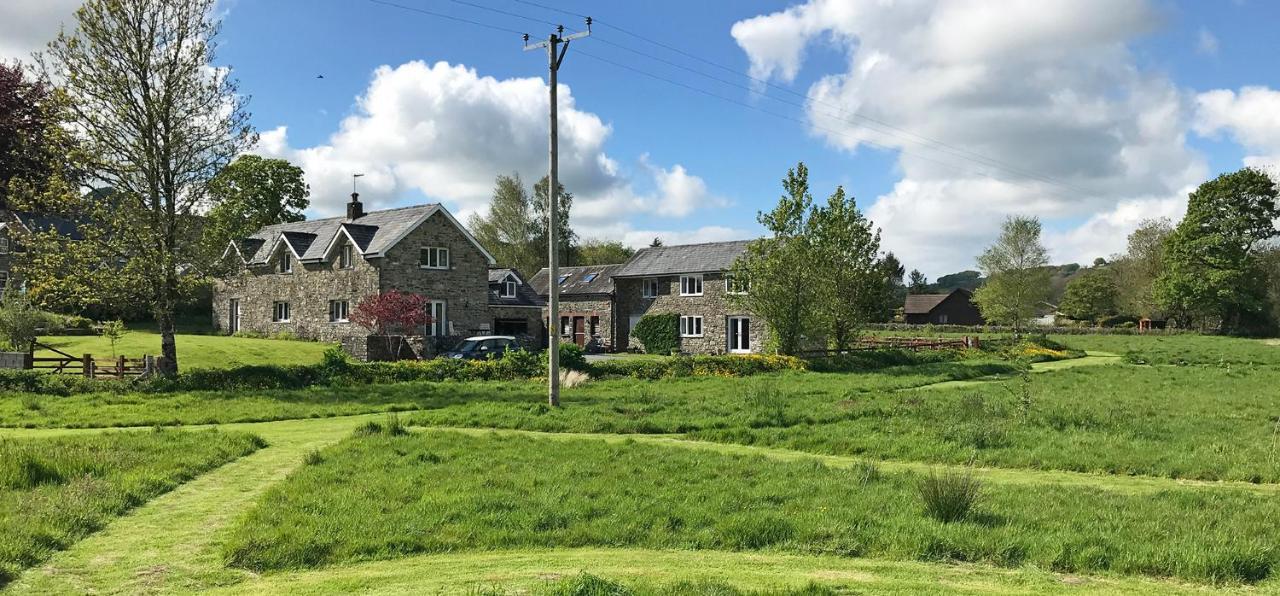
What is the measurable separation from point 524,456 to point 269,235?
155 ft

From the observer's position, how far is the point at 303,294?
46344mm

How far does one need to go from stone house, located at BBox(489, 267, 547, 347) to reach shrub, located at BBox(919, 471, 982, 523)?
1467 inches

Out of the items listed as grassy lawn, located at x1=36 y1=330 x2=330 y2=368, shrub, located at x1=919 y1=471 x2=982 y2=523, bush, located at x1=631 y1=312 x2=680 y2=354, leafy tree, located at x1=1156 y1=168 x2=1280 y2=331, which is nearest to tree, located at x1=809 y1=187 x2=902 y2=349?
bush, located at x1=631 y1=312 x2=680 y2=354

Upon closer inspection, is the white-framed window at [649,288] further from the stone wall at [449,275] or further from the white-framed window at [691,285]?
the stone wall at [449,275]

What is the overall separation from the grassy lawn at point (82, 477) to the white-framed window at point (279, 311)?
114 ft

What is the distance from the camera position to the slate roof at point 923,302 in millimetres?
94688

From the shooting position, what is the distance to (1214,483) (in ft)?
39.3

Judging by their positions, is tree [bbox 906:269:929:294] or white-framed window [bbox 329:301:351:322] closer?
white-framed window [bbox 329:301:351:322]

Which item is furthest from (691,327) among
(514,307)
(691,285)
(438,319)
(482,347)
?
(482,347)

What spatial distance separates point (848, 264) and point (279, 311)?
32.2 m

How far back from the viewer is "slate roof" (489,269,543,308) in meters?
49.5

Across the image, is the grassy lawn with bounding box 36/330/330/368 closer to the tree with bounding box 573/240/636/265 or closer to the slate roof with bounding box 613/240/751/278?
the slate roof with bounding box 613/240/751/278

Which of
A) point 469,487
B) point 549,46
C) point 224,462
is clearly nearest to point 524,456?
point 469,487

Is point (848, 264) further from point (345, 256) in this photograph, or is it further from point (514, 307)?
point (345, 256)
